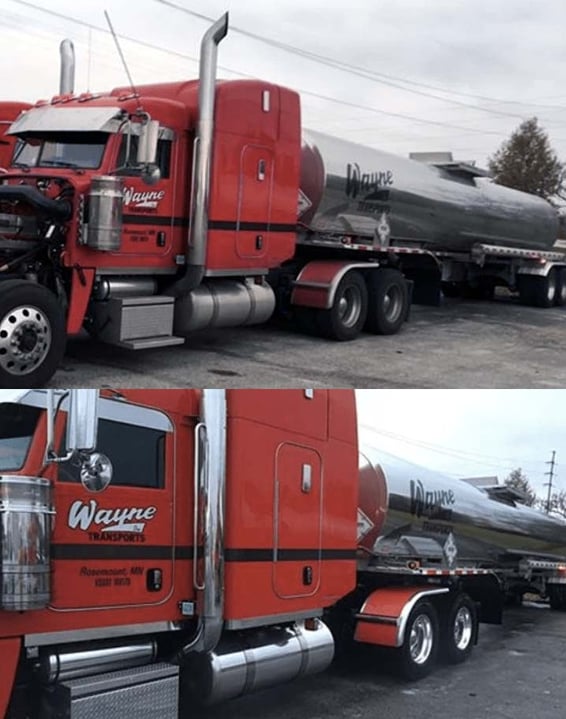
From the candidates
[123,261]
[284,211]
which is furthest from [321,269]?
[123,261]

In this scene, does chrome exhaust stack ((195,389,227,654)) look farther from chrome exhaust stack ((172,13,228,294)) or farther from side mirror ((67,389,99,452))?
chrome exhaust stack ((172,13,228,294))

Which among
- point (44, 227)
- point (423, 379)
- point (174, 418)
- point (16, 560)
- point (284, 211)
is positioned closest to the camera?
point (16, 560)

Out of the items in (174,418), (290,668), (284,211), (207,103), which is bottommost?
(290,668)

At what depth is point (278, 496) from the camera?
6.23 metres

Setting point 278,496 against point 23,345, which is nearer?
point 278,496

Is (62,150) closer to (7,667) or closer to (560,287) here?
(7,667)

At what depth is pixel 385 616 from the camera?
316 inches

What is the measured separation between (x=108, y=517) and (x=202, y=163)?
5277mm

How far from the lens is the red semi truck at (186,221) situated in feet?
27.8

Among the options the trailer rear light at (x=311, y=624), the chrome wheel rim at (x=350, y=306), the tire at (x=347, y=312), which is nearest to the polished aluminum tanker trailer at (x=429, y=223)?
the tire at (x=347, y=312)

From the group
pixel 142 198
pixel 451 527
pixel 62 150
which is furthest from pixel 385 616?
pixel 62 150

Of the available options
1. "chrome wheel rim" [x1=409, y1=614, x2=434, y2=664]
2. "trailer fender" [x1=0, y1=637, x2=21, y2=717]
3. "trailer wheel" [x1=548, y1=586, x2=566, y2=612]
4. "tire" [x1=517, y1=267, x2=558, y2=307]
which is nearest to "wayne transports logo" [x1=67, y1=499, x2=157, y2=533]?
"trailer fender" [x1=0, y1=637, x2=21, y2=717]

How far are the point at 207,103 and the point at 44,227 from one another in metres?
2.21

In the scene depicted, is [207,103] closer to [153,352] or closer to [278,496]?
[153,352]
